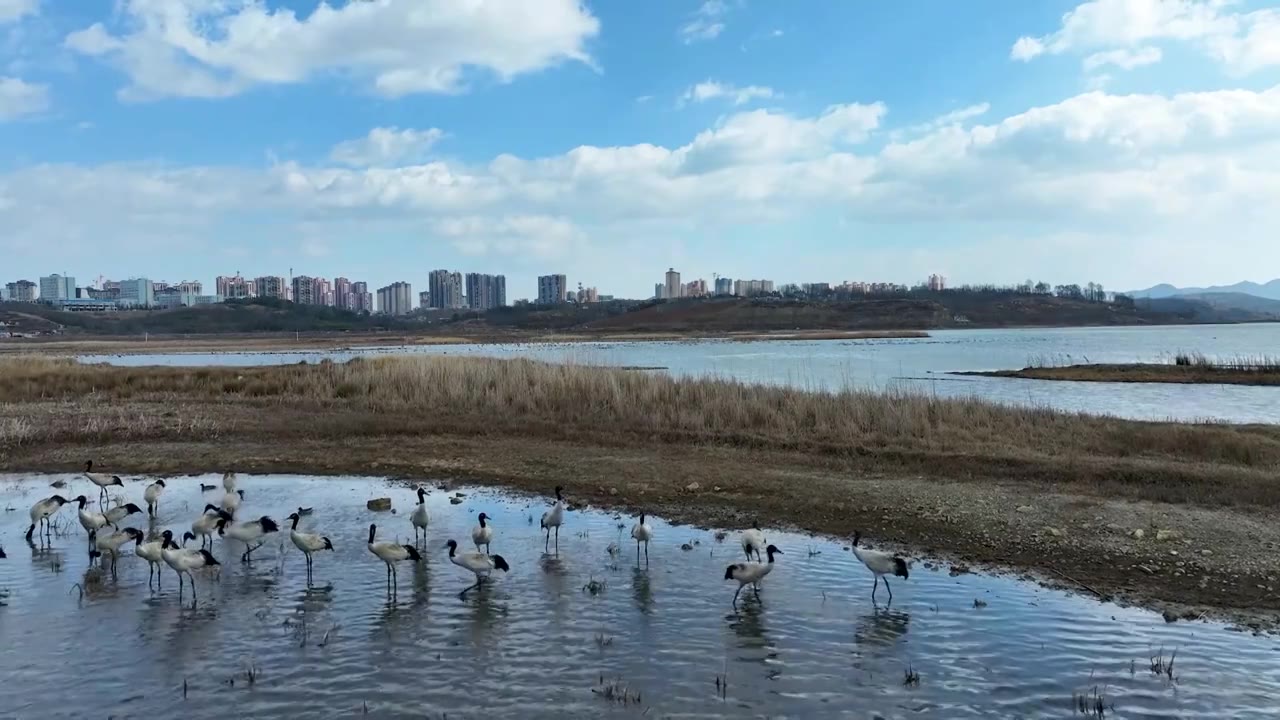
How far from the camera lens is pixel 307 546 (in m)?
10.2

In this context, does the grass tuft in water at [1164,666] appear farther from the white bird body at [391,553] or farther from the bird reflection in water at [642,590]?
the white bird body at [391,553]

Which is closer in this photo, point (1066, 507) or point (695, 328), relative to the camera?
point (1066, 507)

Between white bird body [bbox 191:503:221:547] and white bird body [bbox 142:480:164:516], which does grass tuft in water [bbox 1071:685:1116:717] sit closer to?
white bird body [bbox 191:503:221:547]

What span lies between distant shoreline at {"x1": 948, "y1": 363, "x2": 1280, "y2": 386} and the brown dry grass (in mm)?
27801

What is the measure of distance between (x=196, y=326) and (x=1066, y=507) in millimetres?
175611

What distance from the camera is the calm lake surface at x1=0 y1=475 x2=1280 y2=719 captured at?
273 inches

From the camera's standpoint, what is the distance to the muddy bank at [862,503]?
33.1 ft

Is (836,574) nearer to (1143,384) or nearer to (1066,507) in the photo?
(1066,507)

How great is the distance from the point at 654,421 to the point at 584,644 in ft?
48.0

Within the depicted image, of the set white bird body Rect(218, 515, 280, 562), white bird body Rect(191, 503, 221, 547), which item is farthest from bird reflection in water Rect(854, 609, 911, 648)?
white bird body Rect(191, 503, 221, 547)

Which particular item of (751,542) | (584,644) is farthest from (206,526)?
(751,542)

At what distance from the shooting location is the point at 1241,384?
144 feet

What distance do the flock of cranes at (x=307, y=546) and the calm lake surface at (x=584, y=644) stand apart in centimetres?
22

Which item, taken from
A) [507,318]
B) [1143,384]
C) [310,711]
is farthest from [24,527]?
[507,318]
